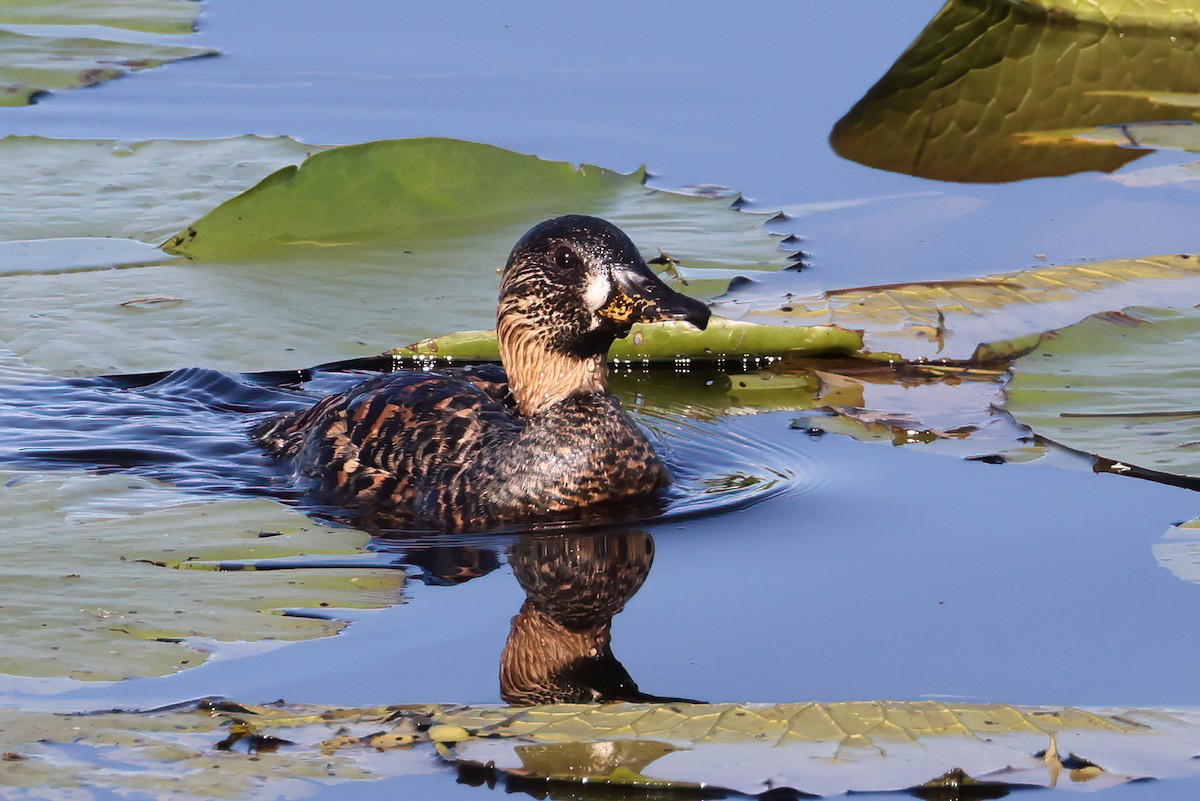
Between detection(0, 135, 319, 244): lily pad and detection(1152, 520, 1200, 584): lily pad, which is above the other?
detection(0, 135, 319, 244): lily pad

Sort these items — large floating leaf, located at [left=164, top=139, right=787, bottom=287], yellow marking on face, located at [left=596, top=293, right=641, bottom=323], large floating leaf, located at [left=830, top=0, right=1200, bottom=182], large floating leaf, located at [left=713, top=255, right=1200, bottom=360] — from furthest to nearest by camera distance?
large floating leaf, located at [left=830, top=0, right=1200, bottom=182]
large floating leaf, located at [left=164, top=139, right=787, bottom=287]
large floating leaf, located at [left=713, top=255, right=1200, bottom=360]
yellow marking on face, located at [left=596, top=293, right=641, bottom=323]

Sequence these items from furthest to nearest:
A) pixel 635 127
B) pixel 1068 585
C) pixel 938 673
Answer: pixel 635 127 → pixel 1068 585 → pixel 938 673

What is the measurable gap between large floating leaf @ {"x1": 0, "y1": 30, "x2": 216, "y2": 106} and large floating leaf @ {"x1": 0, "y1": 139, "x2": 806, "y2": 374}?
1614mm

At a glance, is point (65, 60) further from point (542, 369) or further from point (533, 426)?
point (533, 426)

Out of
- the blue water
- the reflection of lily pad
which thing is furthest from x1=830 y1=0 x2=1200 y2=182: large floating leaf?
the reflection of lily pad

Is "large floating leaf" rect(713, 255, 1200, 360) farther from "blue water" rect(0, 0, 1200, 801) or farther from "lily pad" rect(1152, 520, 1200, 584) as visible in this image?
"lily pad" rect(1152, 520, 1200, 584)

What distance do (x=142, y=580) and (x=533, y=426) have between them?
1763 millimetres

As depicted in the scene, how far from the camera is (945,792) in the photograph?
155 inches

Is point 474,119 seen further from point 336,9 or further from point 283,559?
point 283,559

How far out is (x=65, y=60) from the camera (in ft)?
39.7

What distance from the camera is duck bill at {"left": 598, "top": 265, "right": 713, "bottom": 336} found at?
6.21m

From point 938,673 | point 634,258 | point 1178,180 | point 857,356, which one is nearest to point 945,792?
point 938,673

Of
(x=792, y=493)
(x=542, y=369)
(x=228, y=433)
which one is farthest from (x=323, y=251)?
(x=792, y=493)

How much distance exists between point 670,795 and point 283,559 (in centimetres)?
197
